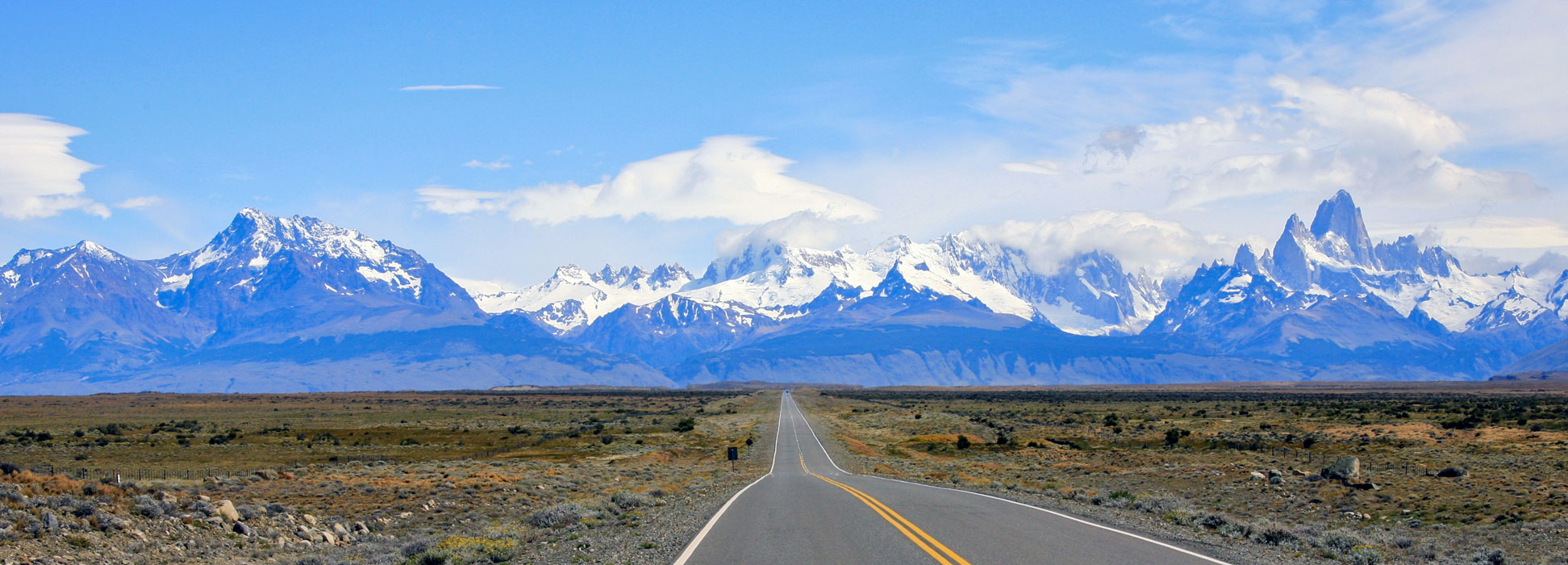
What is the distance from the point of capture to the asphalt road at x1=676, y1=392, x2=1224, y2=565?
50.1 ft

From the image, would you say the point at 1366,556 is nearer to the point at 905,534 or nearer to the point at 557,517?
the point at 905,534

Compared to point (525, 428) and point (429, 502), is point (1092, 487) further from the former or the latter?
point (525, 428)

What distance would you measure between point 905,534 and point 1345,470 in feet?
64.3

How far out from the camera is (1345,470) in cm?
3048

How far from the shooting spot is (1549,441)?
45438 millimetres

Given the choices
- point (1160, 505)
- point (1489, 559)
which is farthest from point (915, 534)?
point (1160, 505)

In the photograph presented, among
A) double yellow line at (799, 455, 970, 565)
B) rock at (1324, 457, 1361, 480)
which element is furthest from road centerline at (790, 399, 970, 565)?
rock at (1324, 457, 1361, 480)

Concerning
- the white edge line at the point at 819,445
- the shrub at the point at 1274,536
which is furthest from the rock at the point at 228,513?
the white edge line at the point at 819,445

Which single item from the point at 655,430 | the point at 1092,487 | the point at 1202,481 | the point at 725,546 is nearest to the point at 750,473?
the point at 1092,487

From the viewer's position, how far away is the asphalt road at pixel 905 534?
15266 mm

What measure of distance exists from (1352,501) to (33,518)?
30.5 m

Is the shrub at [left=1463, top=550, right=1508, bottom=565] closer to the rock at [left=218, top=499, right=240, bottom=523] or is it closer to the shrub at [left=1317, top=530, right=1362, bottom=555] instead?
the shrub at [left=1317, top=530, right=1362, bottom=555]

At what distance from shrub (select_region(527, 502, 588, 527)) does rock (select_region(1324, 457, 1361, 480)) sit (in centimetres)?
2227

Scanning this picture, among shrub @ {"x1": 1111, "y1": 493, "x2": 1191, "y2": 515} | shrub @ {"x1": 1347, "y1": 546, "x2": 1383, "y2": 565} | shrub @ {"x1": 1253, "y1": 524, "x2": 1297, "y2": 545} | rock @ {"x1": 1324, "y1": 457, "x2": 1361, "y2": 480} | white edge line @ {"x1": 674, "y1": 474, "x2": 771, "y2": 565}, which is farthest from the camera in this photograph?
rock @ {"x1": 1324, "y1": 457, "x2": 1361, "y2": 480}
